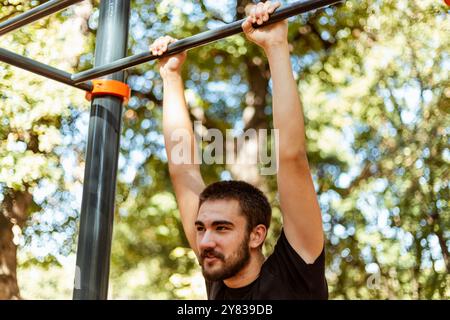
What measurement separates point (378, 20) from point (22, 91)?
3840 millimetres

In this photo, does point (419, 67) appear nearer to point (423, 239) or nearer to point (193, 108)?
point (423, 239)

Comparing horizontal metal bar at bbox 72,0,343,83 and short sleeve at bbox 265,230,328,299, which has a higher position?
horizontal metal bar at bbox 72,0,343,83

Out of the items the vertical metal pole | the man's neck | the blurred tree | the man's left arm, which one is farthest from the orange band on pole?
the blurred tree

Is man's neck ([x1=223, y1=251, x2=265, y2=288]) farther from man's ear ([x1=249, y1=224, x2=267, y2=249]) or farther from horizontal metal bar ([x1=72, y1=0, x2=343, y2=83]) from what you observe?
horizontal metal bar ([x1=72, y1=0, x2=343, y2=83])

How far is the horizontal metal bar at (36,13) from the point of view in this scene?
191 cm

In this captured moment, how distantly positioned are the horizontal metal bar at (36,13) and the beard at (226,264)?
0.84 metres

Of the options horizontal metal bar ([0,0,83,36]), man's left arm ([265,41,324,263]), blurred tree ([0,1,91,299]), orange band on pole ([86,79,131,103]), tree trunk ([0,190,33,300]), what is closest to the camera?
man's left arm ([265,41,324,263])

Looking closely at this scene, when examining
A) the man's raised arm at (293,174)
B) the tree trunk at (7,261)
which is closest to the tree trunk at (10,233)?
the tree trunk at (7,261)

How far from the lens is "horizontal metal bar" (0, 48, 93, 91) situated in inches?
78.2

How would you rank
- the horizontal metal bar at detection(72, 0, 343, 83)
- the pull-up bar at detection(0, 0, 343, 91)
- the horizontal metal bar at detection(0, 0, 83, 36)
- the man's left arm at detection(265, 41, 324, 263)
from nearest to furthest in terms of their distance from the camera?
the horizontal metal bar at detection(72, 0, 343, 83) → the man's left arm at detection(265, 41, 324, 263) → the pull-up bar at detection(0, 0, 343, 91) → the horizontal metal bar at detection(0, 0, 83, 36)

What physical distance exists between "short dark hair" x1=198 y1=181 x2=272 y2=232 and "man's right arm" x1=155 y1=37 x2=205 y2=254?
344 millimetres

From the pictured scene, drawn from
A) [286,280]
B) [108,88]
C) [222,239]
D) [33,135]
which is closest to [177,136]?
[108,88]

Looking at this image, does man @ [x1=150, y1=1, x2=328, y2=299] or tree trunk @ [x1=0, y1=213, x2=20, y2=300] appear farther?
tree trunk @ [x1=0, y1=213, x2=20, y2=300]
